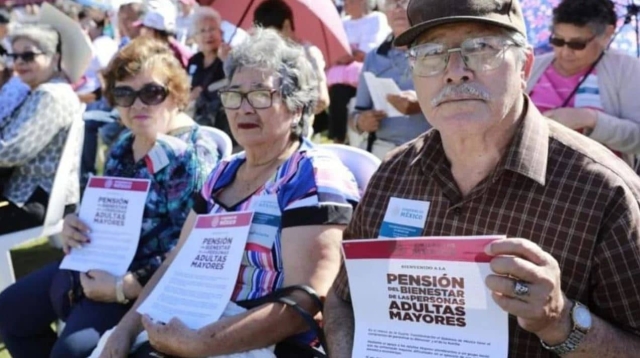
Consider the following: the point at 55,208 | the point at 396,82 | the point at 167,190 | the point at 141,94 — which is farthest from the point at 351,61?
the point at 167,190

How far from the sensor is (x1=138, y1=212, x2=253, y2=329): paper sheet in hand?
8.64 ft

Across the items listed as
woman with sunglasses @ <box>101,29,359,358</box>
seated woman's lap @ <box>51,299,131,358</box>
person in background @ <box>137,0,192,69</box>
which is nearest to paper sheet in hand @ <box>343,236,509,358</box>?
woman with sunglasses @ <box>101,29,359,358</box>

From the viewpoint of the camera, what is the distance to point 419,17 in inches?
78.0

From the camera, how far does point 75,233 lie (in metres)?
3.29

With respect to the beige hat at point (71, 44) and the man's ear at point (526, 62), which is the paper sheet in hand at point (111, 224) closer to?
the man's ear at point (526, 62)

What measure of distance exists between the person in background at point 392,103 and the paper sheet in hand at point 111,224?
5.06ft

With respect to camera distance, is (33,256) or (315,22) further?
(33,256)

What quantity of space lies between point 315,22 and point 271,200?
2477 millimetres

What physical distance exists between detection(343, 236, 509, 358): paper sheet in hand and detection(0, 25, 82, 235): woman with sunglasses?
3214 millimetres

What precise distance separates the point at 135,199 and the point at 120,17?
4835mm

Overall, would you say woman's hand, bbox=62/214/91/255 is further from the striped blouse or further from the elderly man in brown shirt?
the elderly man in brown shirt

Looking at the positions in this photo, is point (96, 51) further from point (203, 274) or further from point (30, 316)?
point (203, 274)

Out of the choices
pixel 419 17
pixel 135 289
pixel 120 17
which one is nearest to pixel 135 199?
pixel 135 289

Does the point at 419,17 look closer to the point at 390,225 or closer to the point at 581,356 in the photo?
the point at 390,225
